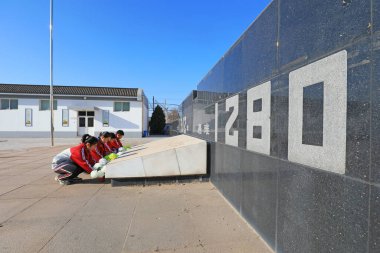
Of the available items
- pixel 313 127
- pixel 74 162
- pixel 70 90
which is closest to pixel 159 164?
pixel 74 162

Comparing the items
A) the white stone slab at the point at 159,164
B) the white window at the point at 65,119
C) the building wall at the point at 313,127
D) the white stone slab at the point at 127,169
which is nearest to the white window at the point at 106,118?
the white window at the point at 65,119

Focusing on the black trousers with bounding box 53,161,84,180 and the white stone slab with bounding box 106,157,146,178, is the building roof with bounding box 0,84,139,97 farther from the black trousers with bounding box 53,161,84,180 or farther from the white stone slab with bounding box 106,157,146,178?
the white stone slab with bounding box 106,157,146,178

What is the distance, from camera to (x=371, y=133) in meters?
1.64

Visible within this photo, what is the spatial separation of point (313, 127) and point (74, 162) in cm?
607

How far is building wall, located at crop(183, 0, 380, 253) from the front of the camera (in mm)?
1703

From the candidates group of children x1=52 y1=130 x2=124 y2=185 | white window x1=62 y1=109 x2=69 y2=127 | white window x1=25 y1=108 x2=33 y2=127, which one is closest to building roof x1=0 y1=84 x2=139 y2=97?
white window x1=25 y1=108 x2=33 y2=127

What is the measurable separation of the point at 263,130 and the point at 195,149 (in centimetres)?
340

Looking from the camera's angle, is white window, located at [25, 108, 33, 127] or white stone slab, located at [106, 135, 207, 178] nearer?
white stone slab, located at [106, 135, 207, 178]

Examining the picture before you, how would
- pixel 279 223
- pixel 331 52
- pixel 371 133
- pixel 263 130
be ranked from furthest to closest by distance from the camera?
pixel 263 130, pixel 279 223, pixel 331 52, pixel 371 133

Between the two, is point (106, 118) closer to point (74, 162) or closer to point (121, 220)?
point (74, 162)

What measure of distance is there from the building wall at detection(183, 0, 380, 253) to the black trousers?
14.8 ft

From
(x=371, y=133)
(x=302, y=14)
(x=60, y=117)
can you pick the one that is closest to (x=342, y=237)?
(x=371, y=133)

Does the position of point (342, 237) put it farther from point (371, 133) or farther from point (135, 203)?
point (135, 203)

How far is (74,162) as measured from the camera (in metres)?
6.69
